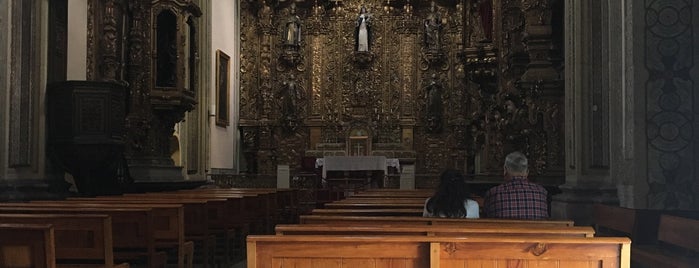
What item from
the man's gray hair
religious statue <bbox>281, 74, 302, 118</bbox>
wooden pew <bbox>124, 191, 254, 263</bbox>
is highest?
religious statue <bbox>281, 74, 302, 118</bbox>

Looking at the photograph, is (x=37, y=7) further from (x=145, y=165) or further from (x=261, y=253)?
(x=261, y=253)

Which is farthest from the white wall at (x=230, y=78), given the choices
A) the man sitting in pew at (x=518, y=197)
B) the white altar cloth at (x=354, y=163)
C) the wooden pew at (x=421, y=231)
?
the wooden pew at (x=421, y=231)

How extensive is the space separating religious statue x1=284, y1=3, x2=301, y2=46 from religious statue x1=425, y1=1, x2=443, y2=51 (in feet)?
11.9

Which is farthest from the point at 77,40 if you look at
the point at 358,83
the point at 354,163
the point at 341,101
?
the point at 358,83

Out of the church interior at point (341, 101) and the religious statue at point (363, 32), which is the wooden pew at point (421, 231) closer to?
the church interior at point (341, 101)

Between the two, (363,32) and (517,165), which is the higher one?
(363,32)

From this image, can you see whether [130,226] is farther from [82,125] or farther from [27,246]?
[82,125]

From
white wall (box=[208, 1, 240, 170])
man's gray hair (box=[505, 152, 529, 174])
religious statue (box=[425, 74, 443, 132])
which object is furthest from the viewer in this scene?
religious statue (box=[425, 74, 443, 132])

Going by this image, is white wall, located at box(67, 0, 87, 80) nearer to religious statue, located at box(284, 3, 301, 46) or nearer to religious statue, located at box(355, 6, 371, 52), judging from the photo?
religious statue, located at box(284, 3, 301, 46)

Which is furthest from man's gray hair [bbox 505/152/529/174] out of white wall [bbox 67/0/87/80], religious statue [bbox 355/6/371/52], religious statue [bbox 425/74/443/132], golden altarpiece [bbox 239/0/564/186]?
religious statue [bbox 355/6/371/52]

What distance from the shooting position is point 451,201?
18.1ft

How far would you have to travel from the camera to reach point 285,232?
3.62 meters

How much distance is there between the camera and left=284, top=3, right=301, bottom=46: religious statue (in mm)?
21422

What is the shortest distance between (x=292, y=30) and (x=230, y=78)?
2.22 metres
